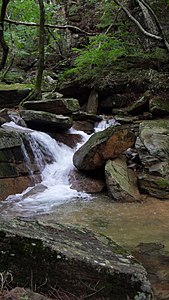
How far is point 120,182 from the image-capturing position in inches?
287

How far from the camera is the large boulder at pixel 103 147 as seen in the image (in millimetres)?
7812

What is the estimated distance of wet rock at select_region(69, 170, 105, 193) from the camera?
7697 mm

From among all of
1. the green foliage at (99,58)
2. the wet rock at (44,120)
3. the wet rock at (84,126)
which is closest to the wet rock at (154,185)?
the wet rock at (44,120)

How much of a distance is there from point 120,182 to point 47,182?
197 centimetres

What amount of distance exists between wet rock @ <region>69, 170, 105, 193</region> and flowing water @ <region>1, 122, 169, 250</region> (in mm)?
173

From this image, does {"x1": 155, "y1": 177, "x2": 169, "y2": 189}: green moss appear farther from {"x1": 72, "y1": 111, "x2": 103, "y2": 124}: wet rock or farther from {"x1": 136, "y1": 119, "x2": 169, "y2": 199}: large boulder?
{"x1": 72, "y1": 111, "x2": 103, "y2": 124}: wet rock

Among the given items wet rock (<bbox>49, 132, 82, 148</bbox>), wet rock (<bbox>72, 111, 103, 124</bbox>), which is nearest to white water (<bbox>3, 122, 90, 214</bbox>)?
wet rock (<bbox>49, 132, 82, 148</bbox>)

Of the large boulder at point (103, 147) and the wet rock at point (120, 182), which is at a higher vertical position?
the large boulder at point (103, 147)

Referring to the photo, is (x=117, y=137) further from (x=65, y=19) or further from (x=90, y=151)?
(x=65, y=19)

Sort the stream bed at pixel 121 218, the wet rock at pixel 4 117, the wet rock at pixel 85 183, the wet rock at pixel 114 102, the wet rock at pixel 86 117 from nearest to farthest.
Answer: the stream bed at pixel 121 218 → the wet rock at pixel 85 183 → the wet rock at pixel 4 117 → the wet rock at pixel 86 117 → the wet rock at pixel 114 102

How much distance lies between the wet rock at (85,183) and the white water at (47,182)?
0.47 ft

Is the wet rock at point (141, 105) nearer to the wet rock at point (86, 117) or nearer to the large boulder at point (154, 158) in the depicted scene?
the wet rock at point (86, 117)

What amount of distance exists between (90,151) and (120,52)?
5621 mm

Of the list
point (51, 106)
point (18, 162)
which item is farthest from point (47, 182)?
point (51, 106)
